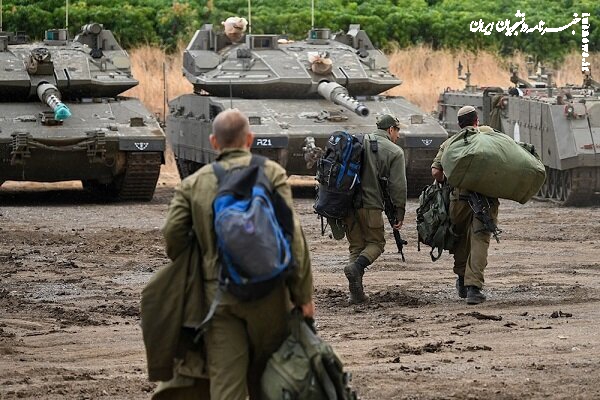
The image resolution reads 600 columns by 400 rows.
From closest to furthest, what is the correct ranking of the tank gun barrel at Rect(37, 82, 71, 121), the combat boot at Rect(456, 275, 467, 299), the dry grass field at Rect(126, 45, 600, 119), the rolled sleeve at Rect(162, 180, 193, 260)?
1. the rolled sleeve at Rect(162, 180, 193, 260)
2. the combat boot at Rect(456, 275, 467, 299)
3. the tank gun barrel at Rect(37, 82, 71, 121)
4. the dry grass field at Rect(126, 45, 600, 119)

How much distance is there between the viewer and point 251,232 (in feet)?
17.4

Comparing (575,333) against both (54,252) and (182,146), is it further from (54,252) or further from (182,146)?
(182,146)

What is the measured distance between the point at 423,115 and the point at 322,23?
14706 mm

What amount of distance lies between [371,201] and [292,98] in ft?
33.6

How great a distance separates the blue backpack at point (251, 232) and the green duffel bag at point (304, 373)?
25 cm

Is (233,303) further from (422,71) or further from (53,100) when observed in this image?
(422,71)

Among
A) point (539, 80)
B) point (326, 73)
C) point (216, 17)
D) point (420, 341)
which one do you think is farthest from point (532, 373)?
point (216, 17)

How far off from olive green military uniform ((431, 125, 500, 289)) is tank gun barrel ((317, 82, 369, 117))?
8022mm

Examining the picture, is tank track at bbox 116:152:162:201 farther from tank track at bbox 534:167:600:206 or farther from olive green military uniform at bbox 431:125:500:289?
olive green military uniform at bbox 431:125:500:289

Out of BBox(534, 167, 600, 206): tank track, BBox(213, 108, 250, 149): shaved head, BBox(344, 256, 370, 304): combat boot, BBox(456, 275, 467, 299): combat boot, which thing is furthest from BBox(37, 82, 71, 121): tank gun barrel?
BBox(213, 108, 250, 149): shaved head

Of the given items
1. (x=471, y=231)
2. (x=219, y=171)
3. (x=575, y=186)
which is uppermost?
(x=219, y=171)

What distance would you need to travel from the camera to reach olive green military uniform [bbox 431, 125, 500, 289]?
1032cm

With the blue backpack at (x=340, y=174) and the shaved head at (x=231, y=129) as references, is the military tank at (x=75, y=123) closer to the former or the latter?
the blue backpack at (x=340, y=174)

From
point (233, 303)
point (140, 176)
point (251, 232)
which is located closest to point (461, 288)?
point (233, 303)
